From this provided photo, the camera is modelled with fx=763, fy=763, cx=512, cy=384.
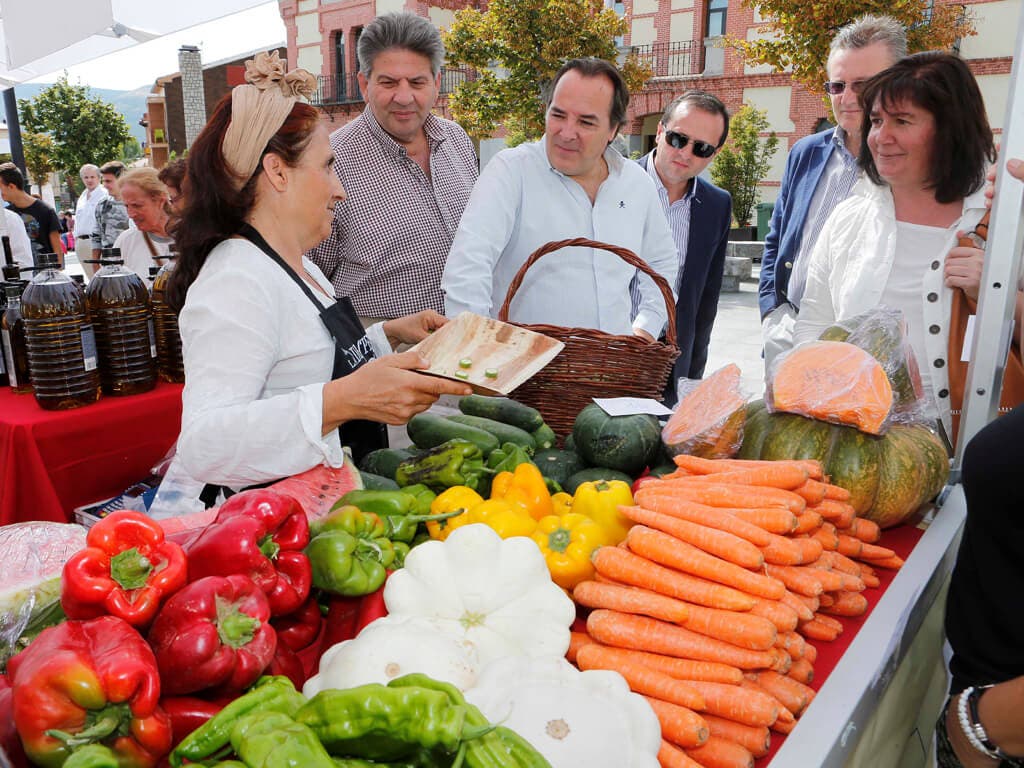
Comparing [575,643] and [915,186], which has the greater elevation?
[915,186]

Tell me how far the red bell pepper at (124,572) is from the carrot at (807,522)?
1278 millimetres

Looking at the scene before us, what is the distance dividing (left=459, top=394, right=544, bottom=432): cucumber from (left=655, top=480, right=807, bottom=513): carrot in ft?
2.67

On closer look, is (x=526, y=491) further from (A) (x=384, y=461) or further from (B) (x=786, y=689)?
(B) (x=786, y=689)

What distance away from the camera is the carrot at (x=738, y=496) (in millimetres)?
1710

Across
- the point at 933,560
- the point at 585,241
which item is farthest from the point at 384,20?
the point at 933,560

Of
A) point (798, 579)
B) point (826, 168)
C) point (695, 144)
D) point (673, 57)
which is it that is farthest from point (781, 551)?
point (673, 57)

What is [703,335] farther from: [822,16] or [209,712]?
[822,16]

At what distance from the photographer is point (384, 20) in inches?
149

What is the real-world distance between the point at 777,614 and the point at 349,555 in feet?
2.74

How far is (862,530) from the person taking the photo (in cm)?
197

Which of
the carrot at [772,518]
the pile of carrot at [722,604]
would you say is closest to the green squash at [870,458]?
the pile of carrot at [722,604]

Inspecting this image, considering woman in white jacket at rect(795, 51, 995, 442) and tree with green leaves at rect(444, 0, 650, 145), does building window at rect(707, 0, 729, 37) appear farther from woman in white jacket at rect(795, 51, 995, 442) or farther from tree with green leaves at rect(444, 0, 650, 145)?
woman in white jacket at rect(795, 51, 995, 442)

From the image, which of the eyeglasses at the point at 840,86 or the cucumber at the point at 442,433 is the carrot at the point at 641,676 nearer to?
the cucumber at the point at 442,433

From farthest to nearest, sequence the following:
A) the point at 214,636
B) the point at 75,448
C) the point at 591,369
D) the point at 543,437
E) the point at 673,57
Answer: the point at 673,57
the point at 75,448
the point at 591,369
the point at 543,437
the point at 214,636
